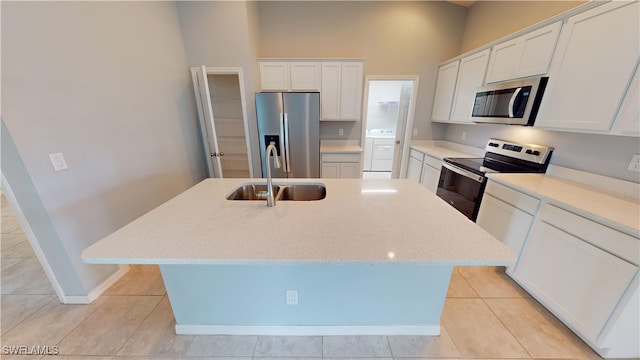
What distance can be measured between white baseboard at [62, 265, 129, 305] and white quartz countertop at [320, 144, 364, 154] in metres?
2.75

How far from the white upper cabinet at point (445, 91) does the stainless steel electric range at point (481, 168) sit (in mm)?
968

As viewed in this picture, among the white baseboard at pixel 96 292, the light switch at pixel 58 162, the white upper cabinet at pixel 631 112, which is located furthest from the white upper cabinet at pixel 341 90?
the white baseboard at pixel 96 292

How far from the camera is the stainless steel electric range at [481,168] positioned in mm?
2129

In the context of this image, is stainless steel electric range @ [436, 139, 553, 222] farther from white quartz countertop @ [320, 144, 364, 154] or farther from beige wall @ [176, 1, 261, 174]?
beige wall @ [176, 1, 261, 174]

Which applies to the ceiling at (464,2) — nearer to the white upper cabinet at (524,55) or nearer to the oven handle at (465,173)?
the white upper cabinet at (524,55)

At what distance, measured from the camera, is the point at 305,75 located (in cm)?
333

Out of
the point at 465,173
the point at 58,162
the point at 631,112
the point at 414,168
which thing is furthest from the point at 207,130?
the point at 631,112

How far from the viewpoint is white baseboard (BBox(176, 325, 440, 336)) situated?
1450 millimetres

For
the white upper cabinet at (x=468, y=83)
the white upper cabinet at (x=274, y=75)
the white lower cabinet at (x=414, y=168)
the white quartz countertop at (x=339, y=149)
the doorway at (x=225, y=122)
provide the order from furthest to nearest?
the white lower cabinet at (x=414, y=168)
the white quartz countertop at (x=339, y=149)
the white upper cabinet at (x=274, y=75)
the doorway at (x=225, y=122)
the white upper cabinet at (x=468, y=83)

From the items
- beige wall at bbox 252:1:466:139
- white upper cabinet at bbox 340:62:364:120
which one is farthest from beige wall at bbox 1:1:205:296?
white upper cabinet at bbox 340:62:364:120

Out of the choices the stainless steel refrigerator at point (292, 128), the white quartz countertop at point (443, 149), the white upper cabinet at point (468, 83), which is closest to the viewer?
the white upper cabinet at point (468, 83)

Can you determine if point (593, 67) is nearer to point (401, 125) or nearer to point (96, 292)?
point (401, 125)

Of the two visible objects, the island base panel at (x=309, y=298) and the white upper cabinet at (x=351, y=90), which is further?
the white upper cabinet at (x=351, y=90)

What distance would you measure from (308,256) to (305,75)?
314 centimetres
